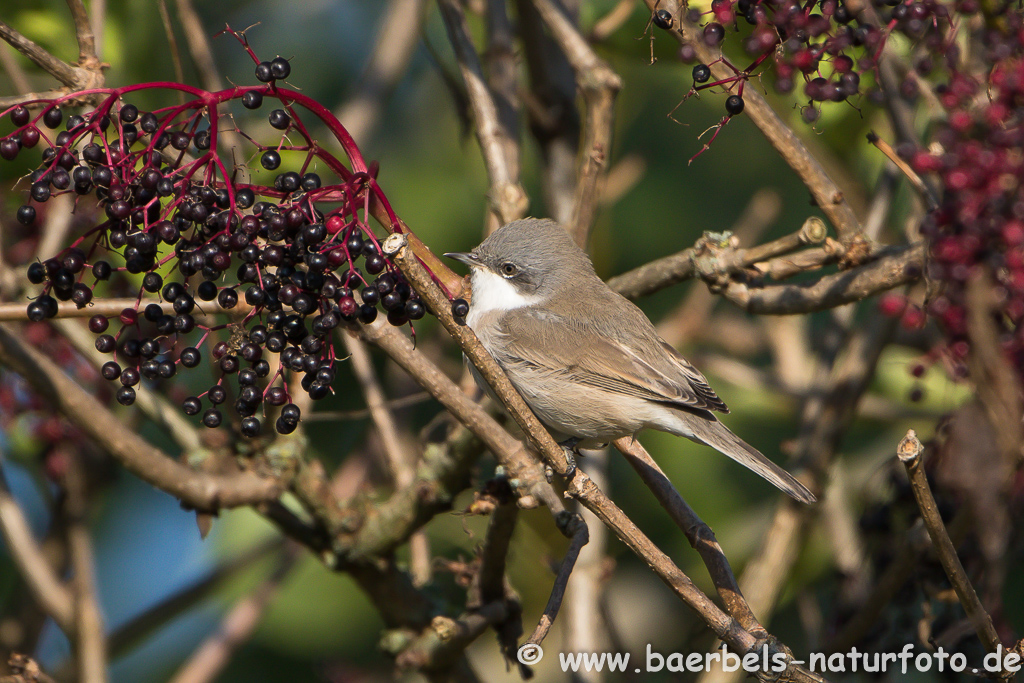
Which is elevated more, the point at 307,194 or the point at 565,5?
the point at 565,5

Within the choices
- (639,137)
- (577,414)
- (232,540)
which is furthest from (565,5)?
(232,540)

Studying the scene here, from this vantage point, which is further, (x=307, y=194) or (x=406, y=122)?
(x=406, y=122)

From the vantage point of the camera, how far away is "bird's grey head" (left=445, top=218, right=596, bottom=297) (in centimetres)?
407

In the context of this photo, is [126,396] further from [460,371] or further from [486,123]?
[460,371]

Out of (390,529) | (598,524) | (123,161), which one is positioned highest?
(123,161)

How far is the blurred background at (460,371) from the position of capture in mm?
4684

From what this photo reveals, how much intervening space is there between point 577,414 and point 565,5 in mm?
1961

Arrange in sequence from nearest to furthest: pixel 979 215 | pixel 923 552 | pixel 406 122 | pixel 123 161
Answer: pixel 979 215 → pixel 123 161 → pixel 923 552 → pixel 406 122

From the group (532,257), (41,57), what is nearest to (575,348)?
(532,257)

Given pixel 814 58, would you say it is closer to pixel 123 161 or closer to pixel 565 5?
pixel 565 5

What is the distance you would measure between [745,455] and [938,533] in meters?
1.16

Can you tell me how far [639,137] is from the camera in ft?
23.5

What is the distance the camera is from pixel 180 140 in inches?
102

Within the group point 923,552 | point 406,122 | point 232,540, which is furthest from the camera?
point 406,122
